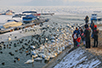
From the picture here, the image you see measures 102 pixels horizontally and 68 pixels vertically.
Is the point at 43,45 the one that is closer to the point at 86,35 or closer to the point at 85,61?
the point at 86,35

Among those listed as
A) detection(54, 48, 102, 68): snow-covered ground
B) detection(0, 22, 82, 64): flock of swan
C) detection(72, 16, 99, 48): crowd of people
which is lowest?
detection(0, 22, 82, 64): flock of swan

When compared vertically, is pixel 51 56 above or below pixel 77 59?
below

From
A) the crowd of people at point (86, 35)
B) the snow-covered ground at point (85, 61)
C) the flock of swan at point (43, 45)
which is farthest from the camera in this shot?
the flock of swan at point (43, 45)

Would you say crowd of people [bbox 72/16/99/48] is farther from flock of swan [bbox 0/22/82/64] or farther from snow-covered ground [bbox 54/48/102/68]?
flock of swan [bbox 0/22/82/64]

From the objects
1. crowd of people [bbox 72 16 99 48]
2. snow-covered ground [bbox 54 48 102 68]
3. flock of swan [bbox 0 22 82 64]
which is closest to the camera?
snow-covered ground [bbox 54 48 102 68]

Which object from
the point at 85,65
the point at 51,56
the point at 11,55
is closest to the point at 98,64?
the point at 85,65

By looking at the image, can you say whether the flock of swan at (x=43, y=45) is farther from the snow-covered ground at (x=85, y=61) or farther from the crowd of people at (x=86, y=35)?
the snow-covered ground at (x=85, y=61)

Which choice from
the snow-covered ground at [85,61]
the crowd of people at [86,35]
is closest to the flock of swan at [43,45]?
the crowd of people at [86,35]

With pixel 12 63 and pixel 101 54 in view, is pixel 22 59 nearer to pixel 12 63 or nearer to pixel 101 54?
pixel 12 63

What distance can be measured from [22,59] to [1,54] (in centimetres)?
374

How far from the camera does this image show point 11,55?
1667 centimetres

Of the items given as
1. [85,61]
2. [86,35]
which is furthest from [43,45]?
[85,61]

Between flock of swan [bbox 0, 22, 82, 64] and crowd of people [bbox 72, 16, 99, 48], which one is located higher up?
crowd of people [bbox 72, 16, 99, 48]

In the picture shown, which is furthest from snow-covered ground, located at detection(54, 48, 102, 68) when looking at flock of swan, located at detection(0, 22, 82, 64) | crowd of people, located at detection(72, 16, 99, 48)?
flock of swan, located at detection(0, 22, 82, 64)
